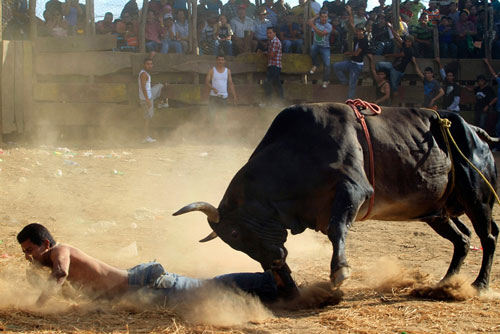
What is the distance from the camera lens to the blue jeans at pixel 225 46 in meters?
14.8

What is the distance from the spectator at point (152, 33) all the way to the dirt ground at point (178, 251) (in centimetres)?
267

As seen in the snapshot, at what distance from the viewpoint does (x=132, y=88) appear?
1467 centimetres

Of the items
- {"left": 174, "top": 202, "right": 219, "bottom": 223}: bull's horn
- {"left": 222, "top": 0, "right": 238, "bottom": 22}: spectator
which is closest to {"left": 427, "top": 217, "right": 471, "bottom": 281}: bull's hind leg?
{"left": 174, "top": 202, "right": 219, "bottom": 223}: bull's horn

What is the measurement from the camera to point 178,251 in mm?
6926

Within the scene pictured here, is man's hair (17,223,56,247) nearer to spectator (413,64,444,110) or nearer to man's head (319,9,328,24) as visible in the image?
man's head (319,9,328,24)

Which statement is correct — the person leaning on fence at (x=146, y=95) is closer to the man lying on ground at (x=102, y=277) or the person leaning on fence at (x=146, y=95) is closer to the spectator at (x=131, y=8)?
the spectator at (x=131, y=8)

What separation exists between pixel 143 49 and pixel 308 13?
395 centimetres

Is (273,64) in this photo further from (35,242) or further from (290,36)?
(35,242)

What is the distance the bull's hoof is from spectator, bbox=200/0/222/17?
11277mm

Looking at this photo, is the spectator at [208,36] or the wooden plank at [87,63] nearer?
the wooden plank at [87,63]

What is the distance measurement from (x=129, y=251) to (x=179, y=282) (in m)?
1.85

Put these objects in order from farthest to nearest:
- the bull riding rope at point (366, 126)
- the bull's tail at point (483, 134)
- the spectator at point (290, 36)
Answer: the spectator at point (290, 36) → the bull's tail at point (483, 134) → the bull riding rope at point (366, 126)

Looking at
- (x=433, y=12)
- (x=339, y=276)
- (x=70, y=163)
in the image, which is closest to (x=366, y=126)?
(x=339, y=276)

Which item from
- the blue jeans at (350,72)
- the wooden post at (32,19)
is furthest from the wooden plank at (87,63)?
the blue jeans at (350,72)
